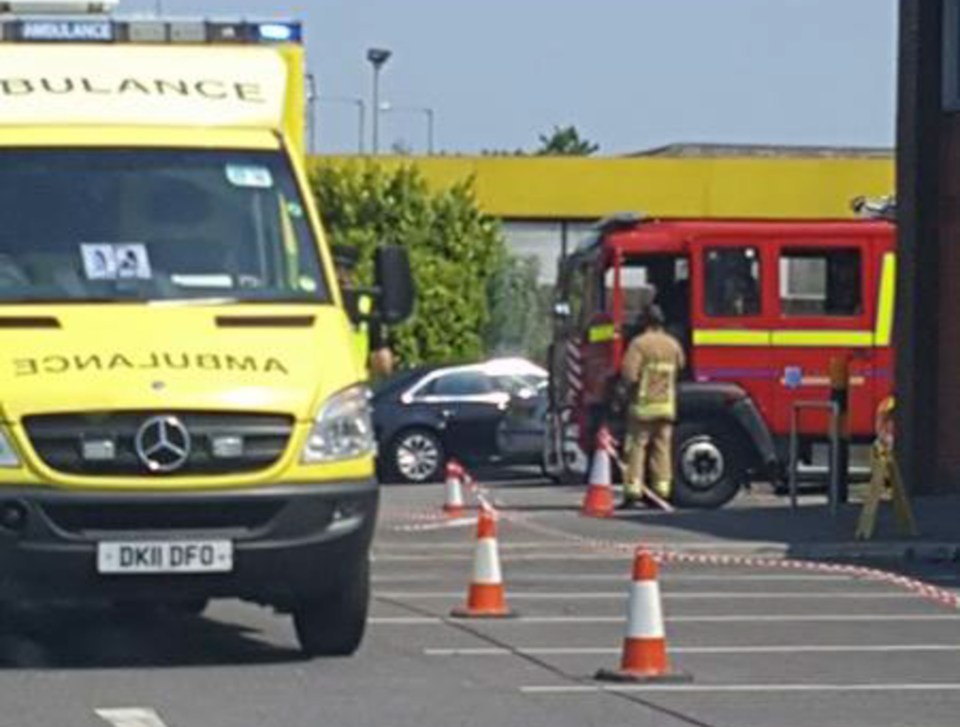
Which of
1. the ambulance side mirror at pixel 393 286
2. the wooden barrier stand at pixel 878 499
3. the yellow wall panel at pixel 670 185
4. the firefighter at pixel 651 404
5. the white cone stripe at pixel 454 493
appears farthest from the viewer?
the yellow wall panel at pixel 670 185

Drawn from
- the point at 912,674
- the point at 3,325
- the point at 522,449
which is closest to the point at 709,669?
the point at 912,674

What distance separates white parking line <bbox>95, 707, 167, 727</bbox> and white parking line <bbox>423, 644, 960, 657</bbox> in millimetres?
2561

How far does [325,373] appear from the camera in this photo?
13375 millimetres

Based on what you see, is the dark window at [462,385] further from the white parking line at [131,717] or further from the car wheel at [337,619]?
the white parking line at [131,717]

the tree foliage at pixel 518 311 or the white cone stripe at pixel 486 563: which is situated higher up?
the tree foliage at pixel 518 311

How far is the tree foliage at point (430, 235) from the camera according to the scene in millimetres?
48594

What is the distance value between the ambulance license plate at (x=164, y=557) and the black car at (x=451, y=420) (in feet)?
69.3

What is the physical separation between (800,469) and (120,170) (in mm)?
15175

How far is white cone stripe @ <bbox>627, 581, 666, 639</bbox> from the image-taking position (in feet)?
43.1

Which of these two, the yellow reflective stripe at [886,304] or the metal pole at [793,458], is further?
the yellow reflective stripe at [886,304]

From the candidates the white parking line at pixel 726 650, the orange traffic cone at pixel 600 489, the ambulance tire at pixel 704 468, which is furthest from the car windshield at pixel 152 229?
the ambulance tire at pixel 704 468

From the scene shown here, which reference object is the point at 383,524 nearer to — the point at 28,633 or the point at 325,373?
the point at 28,633

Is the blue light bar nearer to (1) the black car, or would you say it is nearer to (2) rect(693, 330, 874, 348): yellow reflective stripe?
→ (2) rect(693, 330, 874, 348): yellow reflective stripe

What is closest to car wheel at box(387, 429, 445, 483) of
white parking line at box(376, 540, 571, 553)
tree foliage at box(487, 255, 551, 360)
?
white parking line at box(376, 540, 571, 553)
